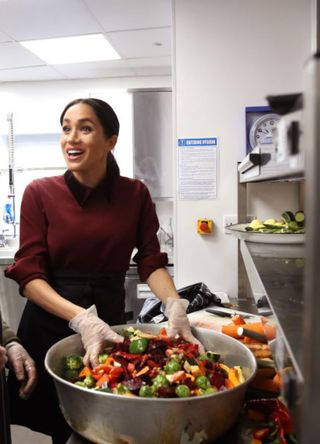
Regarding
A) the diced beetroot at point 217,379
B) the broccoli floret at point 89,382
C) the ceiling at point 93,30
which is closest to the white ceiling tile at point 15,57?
the ceiling at point 93,30

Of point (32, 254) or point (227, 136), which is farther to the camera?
point (227, 136)

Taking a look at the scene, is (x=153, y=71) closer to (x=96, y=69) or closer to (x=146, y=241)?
(x=96, y=69)

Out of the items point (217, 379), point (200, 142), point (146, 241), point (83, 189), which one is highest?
point (200, 142)

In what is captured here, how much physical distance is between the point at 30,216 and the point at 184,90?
1.31 meters

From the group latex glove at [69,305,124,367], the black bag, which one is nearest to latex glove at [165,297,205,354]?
latex glove at [69,305,124,367]

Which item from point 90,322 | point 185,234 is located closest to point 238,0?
point 185,234

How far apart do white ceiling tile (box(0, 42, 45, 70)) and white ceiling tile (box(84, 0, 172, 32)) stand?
0.88 metres

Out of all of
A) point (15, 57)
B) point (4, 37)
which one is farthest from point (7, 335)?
point (15, 57)

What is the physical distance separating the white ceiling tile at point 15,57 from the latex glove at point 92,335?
2916 millimetres

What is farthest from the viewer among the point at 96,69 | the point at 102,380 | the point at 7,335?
the point at 96,69

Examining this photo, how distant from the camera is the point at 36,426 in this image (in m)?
1.39

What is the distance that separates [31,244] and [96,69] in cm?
295

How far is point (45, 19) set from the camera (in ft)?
9.34

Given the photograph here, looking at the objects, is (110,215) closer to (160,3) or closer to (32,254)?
(32,254)
